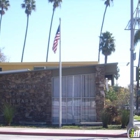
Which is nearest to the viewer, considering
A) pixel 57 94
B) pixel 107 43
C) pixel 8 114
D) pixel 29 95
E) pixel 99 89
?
pixel 8 114

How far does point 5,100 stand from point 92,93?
22.5 feet

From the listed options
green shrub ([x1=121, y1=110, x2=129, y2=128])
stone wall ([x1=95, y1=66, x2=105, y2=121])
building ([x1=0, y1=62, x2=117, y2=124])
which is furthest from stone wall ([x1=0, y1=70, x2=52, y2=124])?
green shrub ([x1=121, y1=110, x2=129, y2=128])

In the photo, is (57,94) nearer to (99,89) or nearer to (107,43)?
(99,89)

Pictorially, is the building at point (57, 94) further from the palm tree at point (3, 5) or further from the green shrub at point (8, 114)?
the palm tree at point (3, 5)

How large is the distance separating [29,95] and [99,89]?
215 inches

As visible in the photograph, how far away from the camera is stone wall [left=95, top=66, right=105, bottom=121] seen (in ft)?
99.3

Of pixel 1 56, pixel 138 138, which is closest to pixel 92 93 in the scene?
pixel 138 138

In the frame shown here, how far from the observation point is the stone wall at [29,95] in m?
30.6

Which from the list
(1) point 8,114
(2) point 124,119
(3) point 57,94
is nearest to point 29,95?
(3) point 57,94

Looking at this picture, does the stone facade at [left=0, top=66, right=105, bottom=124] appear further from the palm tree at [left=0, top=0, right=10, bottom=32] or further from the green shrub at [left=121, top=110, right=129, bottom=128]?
the palm tree at [left=0, top=0, right=10, bottom=32]

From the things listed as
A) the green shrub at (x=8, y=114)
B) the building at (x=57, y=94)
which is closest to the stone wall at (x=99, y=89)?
the building at (x=57, y=94)

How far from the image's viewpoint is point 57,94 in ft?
101

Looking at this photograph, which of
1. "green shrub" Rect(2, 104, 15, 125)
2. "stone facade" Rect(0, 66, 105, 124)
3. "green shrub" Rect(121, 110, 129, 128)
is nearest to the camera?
"green shrub" Rect(121, 110, 129, 128)

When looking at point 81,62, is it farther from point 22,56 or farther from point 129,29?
point 22,56
